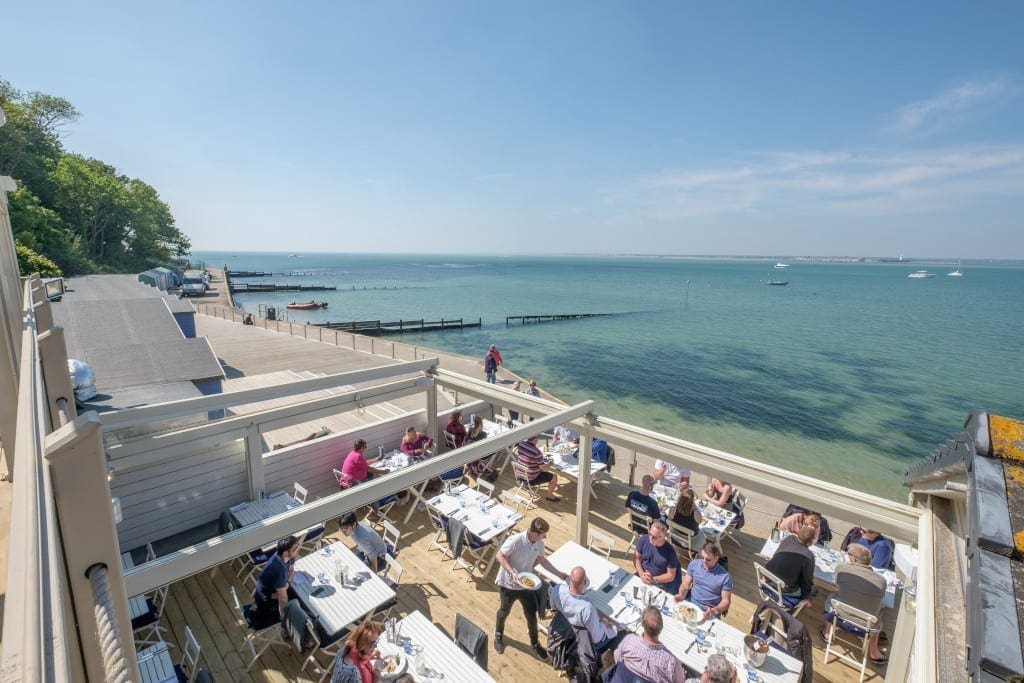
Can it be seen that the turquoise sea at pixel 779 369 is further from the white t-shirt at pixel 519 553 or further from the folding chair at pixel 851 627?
the white t-shirt at pixel 519 553

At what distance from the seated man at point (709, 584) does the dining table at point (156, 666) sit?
484cm

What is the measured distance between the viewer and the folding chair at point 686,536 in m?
6.23

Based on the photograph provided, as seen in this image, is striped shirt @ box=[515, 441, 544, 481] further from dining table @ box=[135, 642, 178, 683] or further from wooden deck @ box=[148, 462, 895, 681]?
dining table @ box=[135, 642, 178, 683]

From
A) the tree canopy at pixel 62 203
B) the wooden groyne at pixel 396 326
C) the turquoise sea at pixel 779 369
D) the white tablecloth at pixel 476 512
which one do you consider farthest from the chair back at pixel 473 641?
the tree canopy at pixel 62 203

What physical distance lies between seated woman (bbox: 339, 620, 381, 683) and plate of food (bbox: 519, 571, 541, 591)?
1.72 meters

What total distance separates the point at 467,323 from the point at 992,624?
4187cm

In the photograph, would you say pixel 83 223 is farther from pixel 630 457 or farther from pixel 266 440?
pixel 630 457

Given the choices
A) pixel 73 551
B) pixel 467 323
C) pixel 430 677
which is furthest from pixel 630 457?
pixel 467 323

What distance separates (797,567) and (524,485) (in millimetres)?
4122

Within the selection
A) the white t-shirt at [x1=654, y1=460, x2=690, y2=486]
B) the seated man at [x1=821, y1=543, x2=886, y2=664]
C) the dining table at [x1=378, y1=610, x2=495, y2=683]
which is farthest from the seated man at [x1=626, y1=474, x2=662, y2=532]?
the dining table at [x1=378, y1=610, x2=495, y2=683]

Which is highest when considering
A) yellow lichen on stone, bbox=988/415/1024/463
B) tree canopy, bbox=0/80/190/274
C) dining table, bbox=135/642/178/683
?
tree canopy, bbox=0/80/190/274

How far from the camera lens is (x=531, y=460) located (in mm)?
7445

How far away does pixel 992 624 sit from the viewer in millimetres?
1137

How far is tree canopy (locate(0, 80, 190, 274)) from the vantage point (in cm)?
3002
